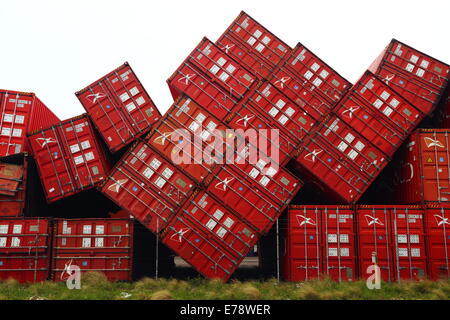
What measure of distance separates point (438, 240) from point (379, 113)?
562cm

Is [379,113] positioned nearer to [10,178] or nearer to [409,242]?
[409,242]

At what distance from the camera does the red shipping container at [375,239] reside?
1433 cm

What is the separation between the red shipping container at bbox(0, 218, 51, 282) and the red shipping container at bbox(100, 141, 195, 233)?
119 inches

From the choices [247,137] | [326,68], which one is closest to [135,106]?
[247,137]

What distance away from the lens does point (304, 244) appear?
1464 centimetres

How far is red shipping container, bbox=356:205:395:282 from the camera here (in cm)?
1433

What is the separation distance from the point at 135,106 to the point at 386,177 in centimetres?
1244

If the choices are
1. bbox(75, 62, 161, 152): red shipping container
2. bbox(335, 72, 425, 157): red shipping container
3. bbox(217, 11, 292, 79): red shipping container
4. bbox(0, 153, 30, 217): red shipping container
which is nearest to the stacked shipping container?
bbox(335, 72, 425, 157): red shipping container

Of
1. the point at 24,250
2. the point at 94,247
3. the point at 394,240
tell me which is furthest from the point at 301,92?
the point at 24,250

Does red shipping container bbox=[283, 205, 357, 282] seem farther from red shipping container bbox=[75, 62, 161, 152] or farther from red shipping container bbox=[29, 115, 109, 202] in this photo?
red shipping container bbox=[29, 115, 109, 202]

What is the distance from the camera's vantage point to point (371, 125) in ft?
52.1

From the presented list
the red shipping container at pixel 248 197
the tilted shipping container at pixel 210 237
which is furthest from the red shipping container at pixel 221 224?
the red shipping container at pixel 248 197

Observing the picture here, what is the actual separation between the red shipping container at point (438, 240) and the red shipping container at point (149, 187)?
940cm
